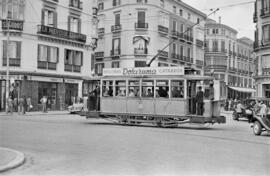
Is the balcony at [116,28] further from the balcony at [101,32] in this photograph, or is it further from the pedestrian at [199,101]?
the pedestrian at [199,101]

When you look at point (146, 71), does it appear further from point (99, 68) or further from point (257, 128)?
point (99, 68)

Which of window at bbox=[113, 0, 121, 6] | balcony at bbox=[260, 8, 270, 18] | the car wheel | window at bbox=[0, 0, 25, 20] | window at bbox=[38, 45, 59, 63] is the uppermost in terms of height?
window at bbox=[113, 0, 121, 6]

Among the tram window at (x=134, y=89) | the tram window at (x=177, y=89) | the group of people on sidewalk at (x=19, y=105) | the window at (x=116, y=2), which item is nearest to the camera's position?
the tram window at (x=177, y=89)

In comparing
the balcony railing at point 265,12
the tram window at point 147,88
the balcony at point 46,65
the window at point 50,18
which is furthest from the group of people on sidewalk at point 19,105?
the balcony railing at point 265,12

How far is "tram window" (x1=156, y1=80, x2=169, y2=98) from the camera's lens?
20.7 m

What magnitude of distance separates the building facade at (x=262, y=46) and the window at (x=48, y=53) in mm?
23949

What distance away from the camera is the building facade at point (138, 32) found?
176 ft

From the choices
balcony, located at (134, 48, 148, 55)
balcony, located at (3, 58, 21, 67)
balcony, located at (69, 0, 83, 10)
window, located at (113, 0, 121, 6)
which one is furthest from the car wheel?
window, located at (113, 0, 121, 6)

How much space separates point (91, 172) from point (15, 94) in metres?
29.7

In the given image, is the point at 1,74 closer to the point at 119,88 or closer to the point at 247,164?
the point at 119,88

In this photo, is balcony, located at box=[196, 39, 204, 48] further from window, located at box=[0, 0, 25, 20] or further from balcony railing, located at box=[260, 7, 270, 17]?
window, located at box=[0, 0, 25, 20]

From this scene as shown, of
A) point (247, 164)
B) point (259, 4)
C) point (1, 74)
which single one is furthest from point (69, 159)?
point (259, 4)

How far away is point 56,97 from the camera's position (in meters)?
40.9

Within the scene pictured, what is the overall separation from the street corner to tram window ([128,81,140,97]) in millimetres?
11587
